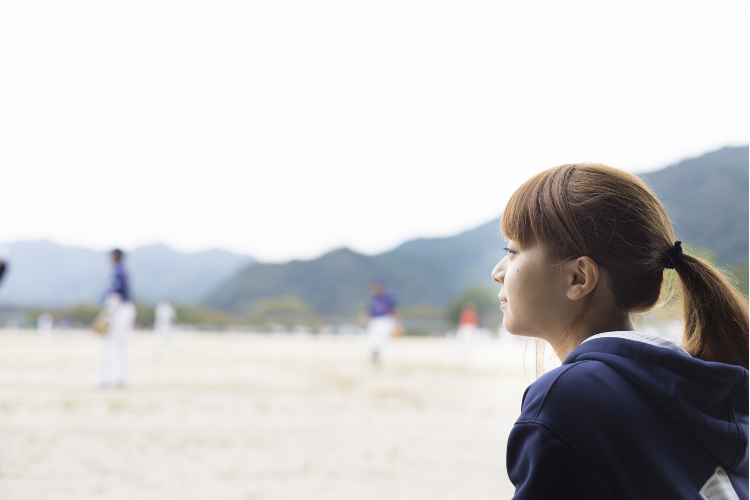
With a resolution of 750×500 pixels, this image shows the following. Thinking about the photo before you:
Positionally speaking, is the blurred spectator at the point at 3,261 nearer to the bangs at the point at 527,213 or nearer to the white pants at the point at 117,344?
the white pants at the point at 117,344

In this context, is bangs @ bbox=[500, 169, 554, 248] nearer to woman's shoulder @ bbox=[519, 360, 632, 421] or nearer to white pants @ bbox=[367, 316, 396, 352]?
woman's shoulder @ bbox=[519, 360, 632, 421]

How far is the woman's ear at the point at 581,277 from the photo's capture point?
0.85 m

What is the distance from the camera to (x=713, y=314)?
99cm

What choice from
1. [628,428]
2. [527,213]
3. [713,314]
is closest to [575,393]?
[628,428]

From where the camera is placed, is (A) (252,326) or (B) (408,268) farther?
(B) (408,268)

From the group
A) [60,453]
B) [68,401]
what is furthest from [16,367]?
[60,453]

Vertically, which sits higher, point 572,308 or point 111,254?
point 572,308

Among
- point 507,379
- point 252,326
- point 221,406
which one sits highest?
point 221,406

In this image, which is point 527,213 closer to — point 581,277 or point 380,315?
point 581,277

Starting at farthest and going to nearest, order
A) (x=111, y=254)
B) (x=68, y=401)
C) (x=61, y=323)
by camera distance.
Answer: (x=61, y=323) < (x=111, y=254) < (x=68, y=401)

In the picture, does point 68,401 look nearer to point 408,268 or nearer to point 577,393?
point 577,393

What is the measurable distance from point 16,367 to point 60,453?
236 inches

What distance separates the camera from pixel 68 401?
5.39 meters

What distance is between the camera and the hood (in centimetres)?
73
